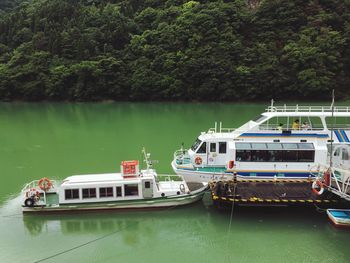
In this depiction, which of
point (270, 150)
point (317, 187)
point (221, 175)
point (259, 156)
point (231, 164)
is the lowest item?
point (317, 187)

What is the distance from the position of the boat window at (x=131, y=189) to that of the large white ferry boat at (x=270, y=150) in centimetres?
250

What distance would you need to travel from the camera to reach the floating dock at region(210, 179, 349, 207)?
43.1 ft

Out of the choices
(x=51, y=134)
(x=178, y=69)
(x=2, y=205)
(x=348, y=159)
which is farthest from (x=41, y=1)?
(x=348, y=159)

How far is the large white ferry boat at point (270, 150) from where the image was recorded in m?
15.3

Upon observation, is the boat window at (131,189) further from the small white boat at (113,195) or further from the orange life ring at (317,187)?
the orange life ring at (317,187)

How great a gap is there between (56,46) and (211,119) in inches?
1467

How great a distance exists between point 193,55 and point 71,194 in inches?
1741

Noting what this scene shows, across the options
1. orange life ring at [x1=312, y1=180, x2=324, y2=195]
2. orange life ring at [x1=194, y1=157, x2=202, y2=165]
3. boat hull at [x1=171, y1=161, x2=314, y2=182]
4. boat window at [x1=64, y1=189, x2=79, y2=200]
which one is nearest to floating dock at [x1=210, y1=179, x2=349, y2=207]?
orange life ring at [x1=312, y1=180, x2=324, y2=195]

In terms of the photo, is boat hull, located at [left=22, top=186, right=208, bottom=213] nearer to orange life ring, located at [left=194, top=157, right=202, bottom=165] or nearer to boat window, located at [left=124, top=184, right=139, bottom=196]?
boat window, located at [left=124, top=184, right=139, bottom=196]

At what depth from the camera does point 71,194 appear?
14.1 metres

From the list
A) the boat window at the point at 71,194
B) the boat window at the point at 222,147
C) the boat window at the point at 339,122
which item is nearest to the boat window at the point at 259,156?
the boat window at the point at 222,147

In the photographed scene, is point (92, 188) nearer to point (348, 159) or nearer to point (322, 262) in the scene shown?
point (322, 262)

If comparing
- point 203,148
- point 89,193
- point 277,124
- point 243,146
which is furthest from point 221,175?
point 89,193

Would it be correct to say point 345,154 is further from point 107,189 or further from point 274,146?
point 107,189
